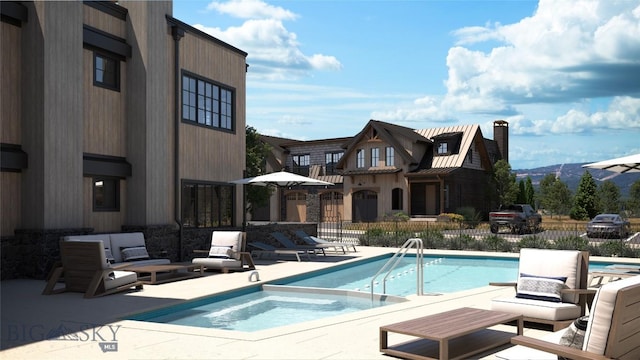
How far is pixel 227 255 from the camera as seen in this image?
13.9m

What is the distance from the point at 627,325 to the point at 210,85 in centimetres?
1511

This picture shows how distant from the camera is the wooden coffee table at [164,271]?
38.0ft

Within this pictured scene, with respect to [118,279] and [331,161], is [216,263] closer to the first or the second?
[118,279]

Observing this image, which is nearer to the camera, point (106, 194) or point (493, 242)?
point (106, 194)

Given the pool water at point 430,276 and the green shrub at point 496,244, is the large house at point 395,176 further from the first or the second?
the pool water at point 430,276

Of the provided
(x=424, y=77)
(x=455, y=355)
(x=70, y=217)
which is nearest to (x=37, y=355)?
(x=455, y=355)

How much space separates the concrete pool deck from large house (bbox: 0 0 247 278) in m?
2.55

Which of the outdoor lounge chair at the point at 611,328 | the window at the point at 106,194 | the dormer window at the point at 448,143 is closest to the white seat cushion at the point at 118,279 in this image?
the window at the point at 106,194

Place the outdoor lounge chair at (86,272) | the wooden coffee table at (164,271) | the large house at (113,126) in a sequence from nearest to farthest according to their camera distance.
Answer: the outdoor lounge chair at (86,272) → the wooden coffee table at (164,271) → the large house at (113,126)

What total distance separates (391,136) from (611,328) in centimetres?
3221

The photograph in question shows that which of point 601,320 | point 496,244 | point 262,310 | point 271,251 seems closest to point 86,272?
point 262,310

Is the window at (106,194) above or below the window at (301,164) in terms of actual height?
below

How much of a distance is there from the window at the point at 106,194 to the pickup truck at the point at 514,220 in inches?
672

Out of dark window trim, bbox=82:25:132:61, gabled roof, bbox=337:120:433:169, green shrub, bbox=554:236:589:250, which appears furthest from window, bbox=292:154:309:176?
dark window trim, bbox=82:25:132:61
